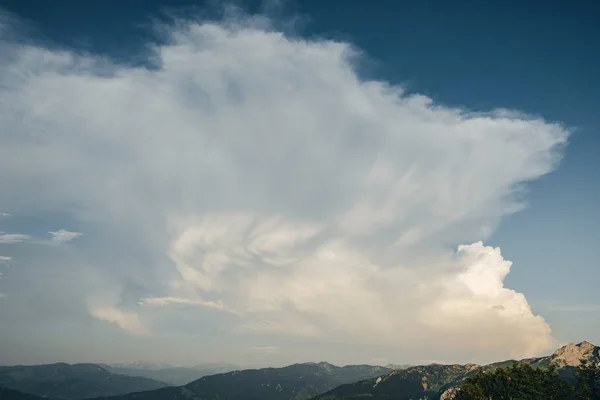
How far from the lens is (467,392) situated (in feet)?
511

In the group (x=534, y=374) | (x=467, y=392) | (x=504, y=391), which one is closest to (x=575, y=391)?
(x=534, y=374)

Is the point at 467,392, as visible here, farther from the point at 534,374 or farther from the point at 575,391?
the point at 575,391

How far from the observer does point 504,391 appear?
480 ft

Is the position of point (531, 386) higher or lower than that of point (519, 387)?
higher

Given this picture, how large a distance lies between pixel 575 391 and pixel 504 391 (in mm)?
25944

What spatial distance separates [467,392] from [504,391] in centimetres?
1482

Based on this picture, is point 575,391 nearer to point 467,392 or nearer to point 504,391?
point 504,391

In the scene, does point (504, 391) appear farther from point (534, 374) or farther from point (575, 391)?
point (575, 391)

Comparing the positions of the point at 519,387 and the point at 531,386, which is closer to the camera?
the point at 531,386

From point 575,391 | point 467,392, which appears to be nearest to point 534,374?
point 575,391

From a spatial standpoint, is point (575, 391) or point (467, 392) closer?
point (575, 391)

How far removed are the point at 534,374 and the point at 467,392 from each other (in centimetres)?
2748

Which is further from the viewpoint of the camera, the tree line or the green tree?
the green tree

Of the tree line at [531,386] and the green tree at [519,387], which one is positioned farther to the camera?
the green tree at [519,387]
